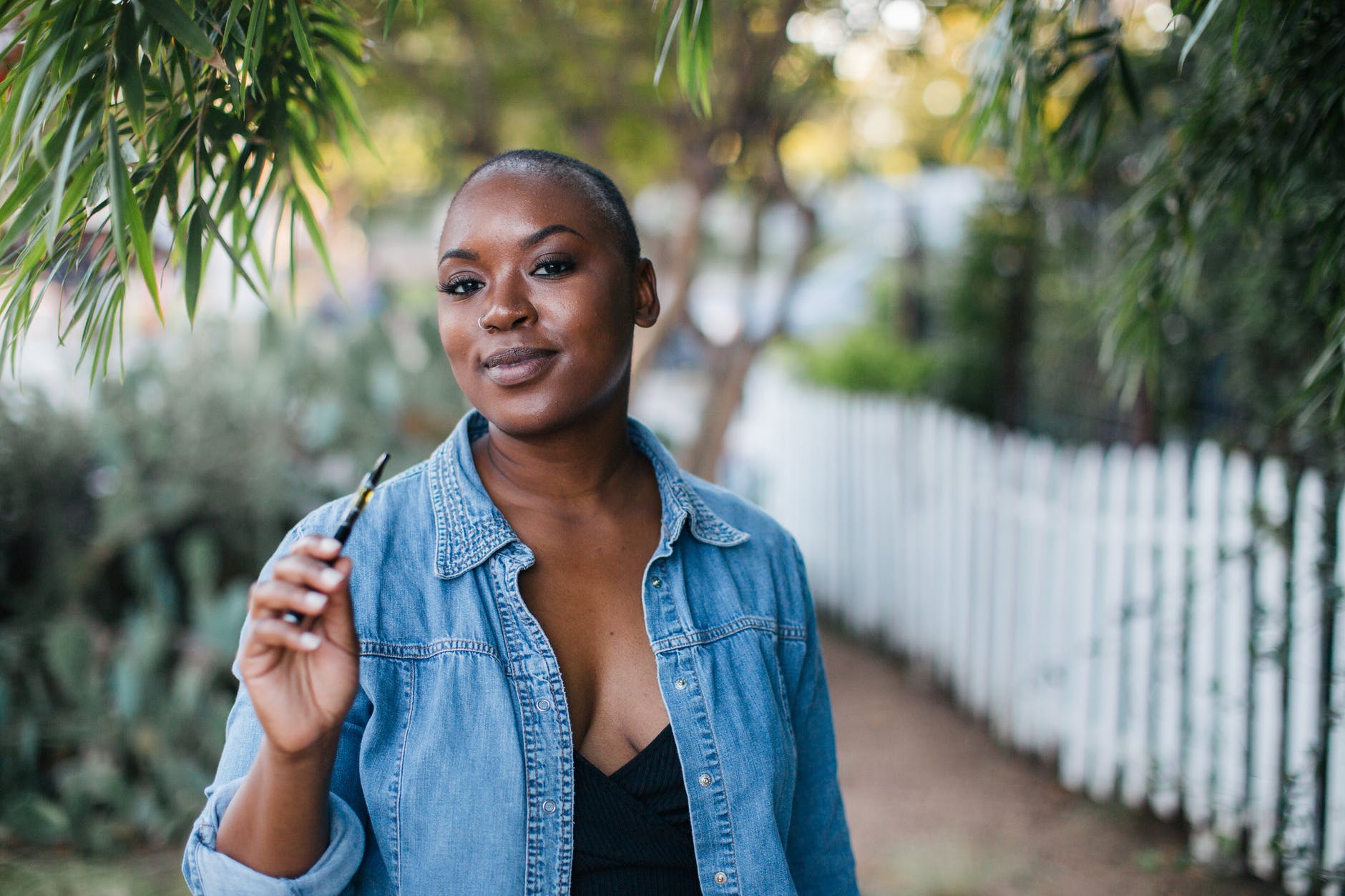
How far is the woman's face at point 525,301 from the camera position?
1706mm

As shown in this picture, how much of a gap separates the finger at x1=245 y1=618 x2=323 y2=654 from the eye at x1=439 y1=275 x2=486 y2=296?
66 cm

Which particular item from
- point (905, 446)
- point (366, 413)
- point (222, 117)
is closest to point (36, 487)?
point (366, 413)

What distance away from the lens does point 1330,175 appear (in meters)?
2.60

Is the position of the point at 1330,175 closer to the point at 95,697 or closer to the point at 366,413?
the point at 366,413

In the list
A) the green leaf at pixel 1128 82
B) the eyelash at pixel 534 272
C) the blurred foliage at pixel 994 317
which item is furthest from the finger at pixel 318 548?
the blurred foliage at pixel 994 317

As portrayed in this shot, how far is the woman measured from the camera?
141 cm

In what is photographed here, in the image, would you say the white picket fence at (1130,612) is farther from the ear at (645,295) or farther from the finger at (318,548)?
the finger at (318,548)

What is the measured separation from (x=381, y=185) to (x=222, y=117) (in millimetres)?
8165

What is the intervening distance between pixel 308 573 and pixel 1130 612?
3806 mm

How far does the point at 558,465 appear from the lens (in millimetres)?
1872

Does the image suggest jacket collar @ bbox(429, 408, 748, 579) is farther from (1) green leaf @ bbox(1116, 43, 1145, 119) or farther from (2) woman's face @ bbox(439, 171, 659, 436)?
(1) green leaf @ bbox(1116, 43, 1145, 119)

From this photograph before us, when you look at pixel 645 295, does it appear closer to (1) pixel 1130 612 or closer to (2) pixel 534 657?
(2) pixel 534 657

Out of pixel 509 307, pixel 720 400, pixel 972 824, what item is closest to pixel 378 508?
pixel 509 307

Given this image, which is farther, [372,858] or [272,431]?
[272,431]
